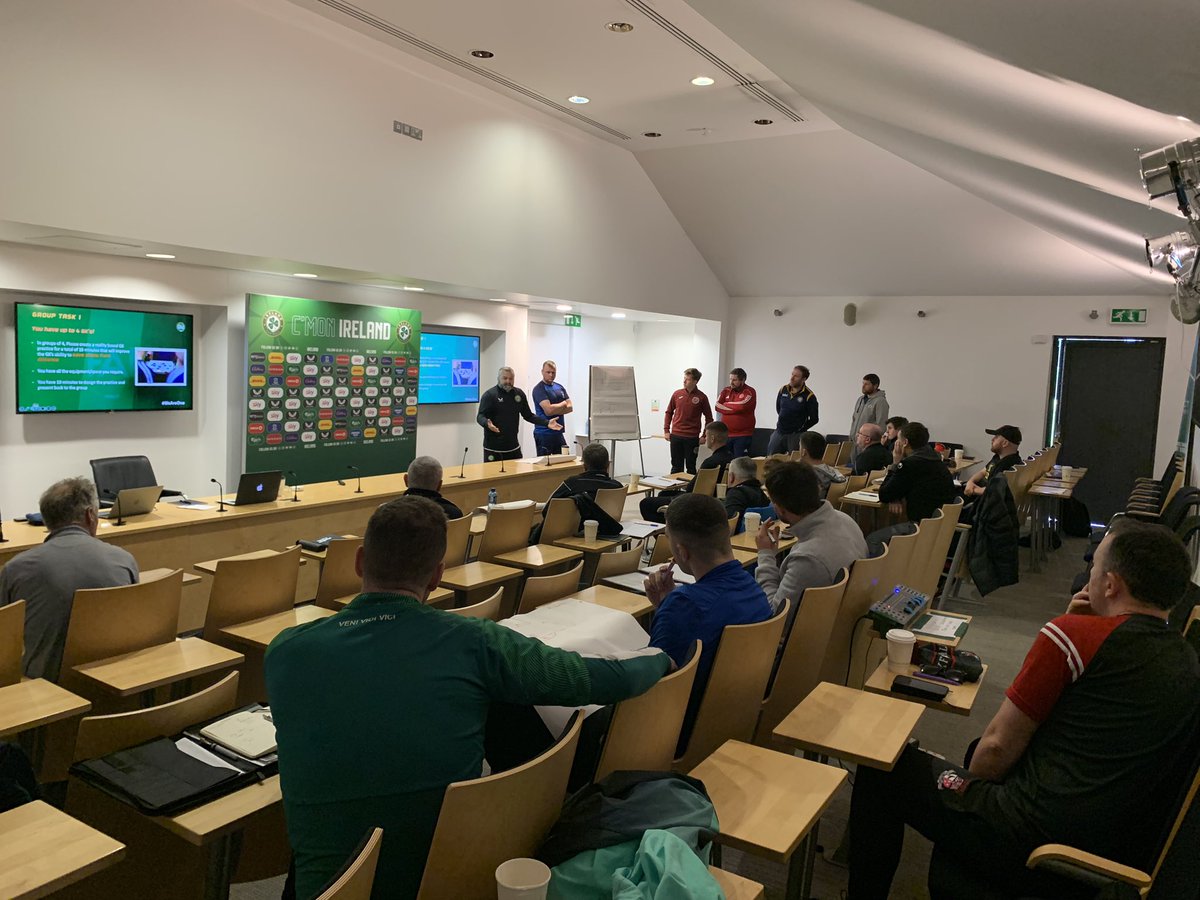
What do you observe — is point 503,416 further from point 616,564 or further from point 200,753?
point 200,753

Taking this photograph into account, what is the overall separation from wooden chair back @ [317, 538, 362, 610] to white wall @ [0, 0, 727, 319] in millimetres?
2785

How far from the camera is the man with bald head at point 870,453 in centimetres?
820

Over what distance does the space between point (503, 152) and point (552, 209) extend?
95 centimetres

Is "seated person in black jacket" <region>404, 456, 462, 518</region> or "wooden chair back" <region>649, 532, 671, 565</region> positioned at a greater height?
"seated person in black jacket" <region>404, 456, 462, 518</region>

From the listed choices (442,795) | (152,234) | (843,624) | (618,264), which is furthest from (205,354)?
(442,795)

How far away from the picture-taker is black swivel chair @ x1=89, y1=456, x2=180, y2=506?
5.66 meters

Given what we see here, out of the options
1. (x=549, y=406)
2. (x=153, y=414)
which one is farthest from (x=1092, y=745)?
(x=549, y=406)

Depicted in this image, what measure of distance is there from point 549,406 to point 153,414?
4.05 m

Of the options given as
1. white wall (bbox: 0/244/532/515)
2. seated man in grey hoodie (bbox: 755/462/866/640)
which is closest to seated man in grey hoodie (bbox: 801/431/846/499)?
seated man in grey hoodie (bbox: 755/462/866/640)

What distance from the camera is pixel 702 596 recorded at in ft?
8.74

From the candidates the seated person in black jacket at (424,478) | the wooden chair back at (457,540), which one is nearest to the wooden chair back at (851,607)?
the wooden chair back at (457,540)

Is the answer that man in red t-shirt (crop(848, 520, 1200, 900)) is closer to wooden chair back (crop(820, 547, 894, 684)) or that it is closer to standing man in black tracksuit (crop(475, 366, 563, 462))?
wooden chair back (crop(820, 547, 894, 684))

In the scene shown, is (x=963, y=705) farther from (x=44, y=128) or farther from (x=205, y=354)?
(x=205, y=354)

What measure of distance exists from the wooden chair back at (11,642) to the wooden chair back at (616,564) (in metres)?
2.42
